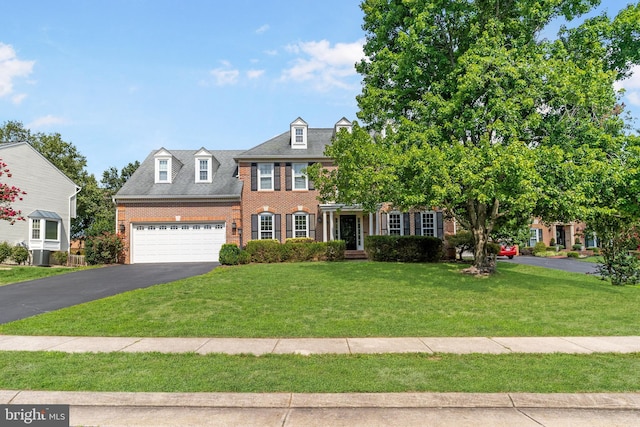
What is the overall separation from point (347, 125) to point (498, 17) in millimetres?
11033

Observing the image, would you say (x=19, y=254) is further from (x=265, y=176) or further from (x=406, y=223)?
(x=406, y=223)

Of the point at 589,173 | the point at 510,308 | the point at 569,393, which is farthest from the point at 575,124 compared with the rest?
the point at 569,393

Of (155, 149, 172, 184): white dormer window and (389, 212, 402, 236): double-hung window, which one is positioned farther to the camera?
(155, 149, 172, 184): white dormer window

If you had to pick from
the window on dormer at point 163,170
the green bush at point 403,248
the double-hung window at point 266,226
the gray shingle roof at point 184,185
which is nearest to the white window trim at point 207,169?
the gray shingle roof at point 184,185

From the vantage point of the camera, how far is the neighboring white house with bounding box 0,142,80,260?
928 inches

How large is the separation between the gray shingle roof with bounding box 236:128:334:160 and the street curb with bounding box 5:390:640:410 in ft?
61.3

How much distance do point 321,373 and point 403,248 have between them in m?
15.2

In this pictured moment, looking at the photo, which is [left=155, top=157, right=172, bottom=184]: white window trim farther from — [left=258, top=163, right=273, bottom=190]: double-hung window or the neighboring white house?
the neighboring white house

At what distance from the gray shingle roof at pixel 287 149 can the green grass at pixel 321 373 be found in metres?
17.6

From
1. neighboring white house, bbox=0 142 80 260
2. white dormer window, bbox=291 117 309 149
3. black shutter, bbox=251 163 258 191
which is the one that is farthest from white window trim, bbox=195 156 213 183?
neighboring white house, bbox=0 142 80 260

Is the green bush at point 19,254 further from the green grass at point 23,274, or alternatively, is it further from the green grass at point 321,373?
the green grass at point 321,373

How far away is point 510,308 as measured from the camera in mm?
9852

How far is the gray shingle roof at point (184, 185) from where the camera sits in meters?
22.9

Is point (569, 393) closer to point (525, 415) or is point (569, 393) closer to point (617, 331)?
point (525, 415)
